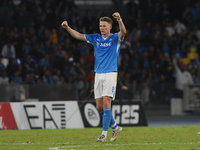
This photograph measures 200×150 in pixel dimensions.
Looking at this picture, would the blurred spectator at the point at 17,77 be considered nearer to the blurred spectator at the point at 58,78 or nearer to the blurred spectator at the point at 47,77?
the blurred spectator at the point at 47,77

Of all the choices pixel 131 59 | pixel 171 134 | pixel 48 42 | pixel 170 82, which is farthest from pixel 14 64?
pixel 171 134

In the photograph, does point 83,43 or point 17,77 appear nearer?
point 17,77

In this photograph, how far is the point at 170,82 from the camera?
20.0 metres

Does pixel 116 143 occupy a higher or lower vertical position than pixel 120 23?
lower

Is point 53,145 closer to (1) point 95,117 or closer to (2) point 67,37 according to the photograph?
(1) point 95,117

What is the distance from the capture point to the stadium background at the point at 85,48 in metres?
17.5

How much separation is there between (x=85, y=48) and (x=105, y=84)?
39.2 ft

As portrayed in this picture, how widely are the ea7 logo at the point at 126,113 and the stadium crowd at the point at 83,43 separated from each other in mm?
3784

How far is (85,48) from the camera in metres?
20.8

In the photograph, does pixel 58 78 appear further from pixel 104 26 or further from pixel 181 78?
pixel 104 26

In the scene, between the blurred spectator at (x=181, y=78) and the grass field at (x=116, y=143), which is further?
the blurred spectator at (x=181, y=78)

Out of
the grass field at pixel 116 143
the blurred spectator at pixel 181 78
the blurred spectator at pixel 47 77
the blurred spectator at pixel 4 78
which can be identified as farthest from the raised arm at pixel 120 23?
the blurred spectator at pixel 181 78

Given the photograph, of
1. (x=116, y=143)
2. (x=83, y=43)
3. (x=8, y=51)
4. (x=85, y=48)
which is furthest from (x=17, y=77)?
(x=116, y=143)

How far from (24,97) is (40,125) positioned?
3.22 m
